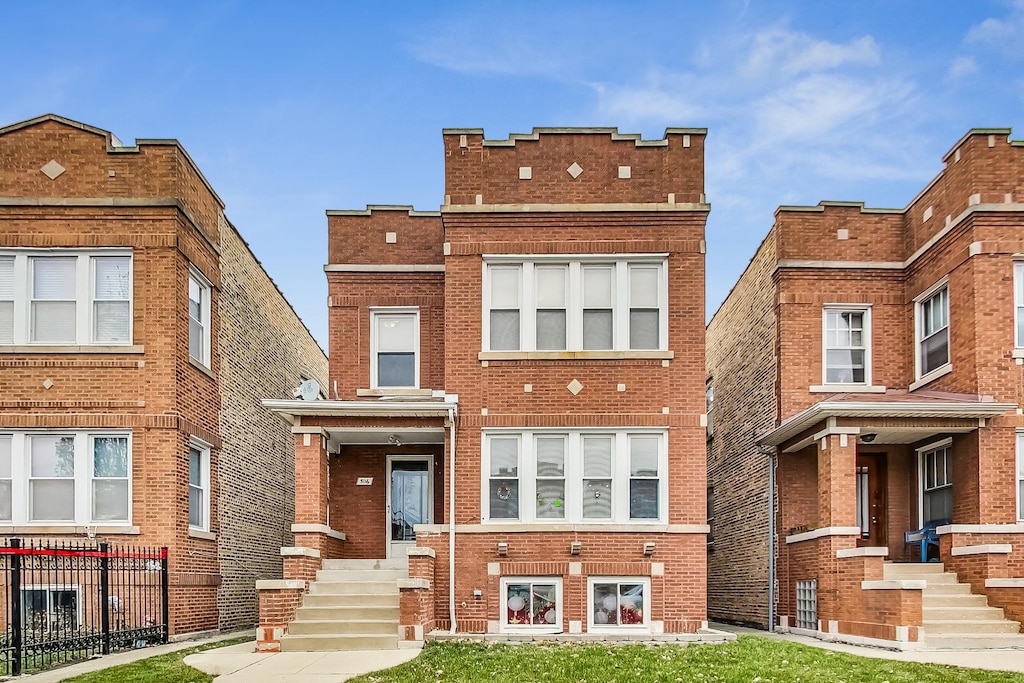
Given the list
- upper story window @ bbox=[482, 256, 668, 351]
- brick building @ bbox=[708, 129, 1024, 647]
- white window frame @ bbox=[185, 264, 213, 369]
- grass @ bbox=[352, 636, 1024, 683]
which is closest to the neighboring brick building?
white window frame @ bbox=[185, 264, 213, 369]

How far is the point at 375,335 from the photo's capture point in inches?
783

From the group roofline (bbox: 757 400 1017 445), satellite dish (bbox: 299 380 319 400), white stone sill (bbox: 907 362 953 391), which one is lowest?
roofline (bbox: 757 400 1017 445)

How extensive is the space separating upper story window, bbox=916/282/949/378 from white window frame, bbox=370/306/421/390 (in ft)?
32.0

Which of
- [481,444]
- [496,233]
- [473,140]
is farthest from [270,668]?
[473,140]

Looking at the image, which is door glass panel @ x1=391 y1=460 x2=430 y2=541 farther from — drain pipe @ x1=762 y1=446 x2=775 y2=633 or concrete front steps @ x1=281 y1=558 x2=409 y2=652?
drain pipe @ x1=762 y1=446 x2=775 y2=633

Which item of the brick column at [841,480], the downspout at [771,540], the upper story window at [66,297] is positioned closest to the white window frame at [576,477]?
the brick column at [841,480]

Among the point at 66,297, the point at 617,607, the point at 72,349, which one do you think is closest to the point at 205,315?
the point at 66,297

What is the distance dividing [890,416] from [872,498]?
11.0 feet

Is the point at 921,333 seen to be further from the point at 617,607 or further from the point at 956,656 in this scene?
the point at 617,607

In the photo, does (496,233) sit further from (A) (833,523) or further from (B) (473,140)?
(A) (833,523)

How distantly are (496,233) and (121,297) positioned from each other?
6.58 metres

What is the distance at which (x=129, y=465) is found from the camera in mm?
16578

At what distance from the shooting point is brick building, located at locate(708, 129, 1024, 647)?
52.0 ft

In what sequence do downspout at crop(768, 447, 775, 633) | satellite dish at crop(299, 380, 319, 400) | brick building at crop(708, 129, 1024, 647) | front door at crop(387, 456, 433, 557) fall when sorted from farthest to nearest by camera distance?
front door at crop(387, 456, 433, 557), downspout at crop(768, 447, 775, 633), satellite dish at crop(299, 380, 319, 400), brick building at crop(708, 129, 1024, 647)
